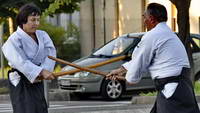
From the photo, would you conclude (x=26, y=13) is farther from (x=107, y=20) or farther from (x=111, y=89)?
(x=107, y=20)

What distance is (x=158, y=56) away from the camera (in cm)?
589

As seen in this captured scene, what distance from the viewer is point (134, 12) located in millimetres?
27344

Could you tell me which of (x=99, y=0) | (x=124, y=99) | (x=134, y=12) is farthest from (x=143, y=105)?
(x=99, y=0)

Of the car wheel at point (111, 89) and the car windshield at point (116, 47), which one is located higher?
the car windshield at point (116, 47)

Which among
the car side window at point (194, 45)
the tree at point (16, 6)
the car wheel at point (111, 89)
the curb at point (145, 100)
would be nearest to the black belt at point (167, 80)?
the curb at point (145, 100)

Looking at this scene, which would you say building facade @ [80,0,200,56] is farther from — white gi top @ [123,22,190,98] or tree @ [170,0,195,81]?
white gi top @ [123,22,190,98]

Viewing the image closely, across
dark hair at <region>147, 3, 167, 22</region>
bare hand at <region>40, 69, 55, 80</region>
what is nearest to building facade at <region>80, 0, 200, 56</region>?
bare hand at <region>40, 69, 55, 80</region>

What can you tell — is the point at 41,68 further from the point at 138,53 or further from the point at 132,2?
the point at 132,2

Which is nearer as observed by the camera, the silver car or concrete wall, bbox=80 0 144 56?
the silver car

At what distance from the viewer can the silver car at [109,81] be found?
15.3m

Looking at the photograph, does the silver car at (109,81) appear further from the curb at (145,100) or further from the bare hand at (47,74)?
the bare hand at (47,74)

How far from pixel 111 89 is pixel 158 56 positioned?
31.3 ft

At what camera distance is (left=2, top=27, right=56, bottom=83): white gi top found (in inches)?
248

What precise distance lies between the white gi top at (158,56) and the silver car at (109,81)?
8.89 m
